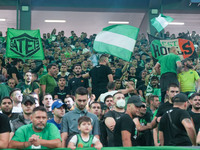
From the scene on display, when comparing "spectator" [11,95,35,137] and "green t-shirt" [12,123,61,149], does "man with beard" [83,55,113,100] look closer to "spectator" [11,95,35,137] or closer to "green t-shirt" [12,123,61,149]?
"spectator" [11,95,35,137]

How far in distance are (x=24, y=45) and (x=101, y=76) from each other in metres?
3.49

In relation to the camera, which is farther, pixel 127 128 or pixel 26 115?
pixel 26 115

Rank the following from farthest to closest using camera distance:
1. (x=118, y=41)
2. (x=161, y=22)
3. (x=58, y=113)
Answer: (x=161, y=22), (x=118, y=41), (x=58, y=113)

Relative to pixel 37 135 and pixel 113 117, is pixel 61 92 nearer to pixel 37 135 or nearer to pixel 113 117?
pixel 113 117

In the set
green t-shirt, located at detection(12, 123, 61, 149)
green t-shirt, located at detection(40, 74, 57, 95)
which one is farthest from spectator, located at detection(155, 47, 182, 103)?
green t-shirt, located at detection(12, 123, 61, 149)

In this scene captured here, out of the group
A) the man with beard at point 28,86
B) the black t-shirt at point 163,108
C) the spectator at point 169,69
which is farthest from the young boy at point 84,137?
the man with beard at point 28,86

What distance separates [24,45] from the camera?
1326cm

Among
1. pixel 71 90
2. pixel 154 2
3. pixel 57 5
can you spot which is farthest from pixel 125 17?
pixel 71 90

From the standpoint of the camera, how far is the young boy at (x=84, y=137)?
623 centimetres

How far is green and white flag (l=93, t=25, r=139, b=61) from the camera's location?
10688mm

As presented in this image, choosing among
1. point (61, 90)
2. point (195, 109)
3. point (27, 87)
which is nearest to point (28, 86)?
point (27, 87)

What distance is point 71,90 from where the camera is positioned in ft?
38.8

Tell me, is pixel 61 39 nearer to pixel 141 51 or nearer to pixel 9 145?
pixel 141 51

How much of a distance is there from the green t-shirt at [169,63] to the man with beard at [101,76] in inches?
53.2
